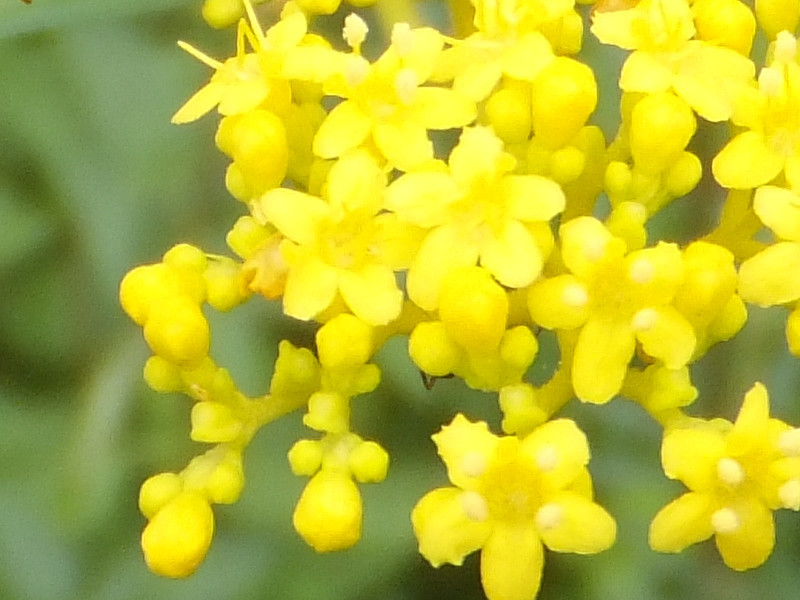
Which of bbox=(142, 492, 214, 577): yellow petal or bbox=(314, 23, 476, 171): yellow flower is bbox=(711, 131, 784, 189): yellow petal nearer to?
bbox=(314, 23, 476, 171): yellow flower

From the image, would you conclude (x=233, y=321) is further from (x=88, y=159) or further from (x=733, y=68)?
(x=733, y=68)

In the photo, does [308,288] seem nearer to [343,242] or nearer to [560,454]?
[343,242]

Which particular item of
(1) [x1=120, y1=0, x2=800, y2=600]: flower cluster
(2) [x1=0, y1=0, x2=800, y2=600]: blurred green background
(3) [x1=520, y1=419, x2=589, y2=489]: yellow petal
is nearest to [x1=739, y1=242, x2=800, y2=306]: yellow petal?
(1) [x1=120, y1=0, x2=800, y2=600]: flower cluster

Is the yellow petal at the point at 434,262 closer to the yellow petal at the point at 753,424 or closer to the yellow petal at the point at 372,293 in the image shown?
the yellow petal at the point at 372,293

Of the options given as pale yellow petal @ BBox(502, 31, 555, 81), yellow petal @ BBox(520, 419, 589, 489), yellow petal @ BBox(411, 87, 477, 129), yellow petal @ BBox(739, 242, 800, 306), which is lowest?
yellow petal @ BBox(520, 419, 589, 489)

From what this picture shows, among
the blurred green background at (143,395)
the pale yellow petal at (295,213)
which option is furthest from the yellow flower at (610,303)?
the blurred green background at (143,395)

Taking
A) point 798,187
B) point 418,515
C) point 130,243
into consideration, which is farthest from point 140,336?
point 798,187

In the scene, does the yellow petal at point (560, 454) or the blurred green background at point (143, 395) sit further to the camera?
the blurred green background at point (143, 395)
